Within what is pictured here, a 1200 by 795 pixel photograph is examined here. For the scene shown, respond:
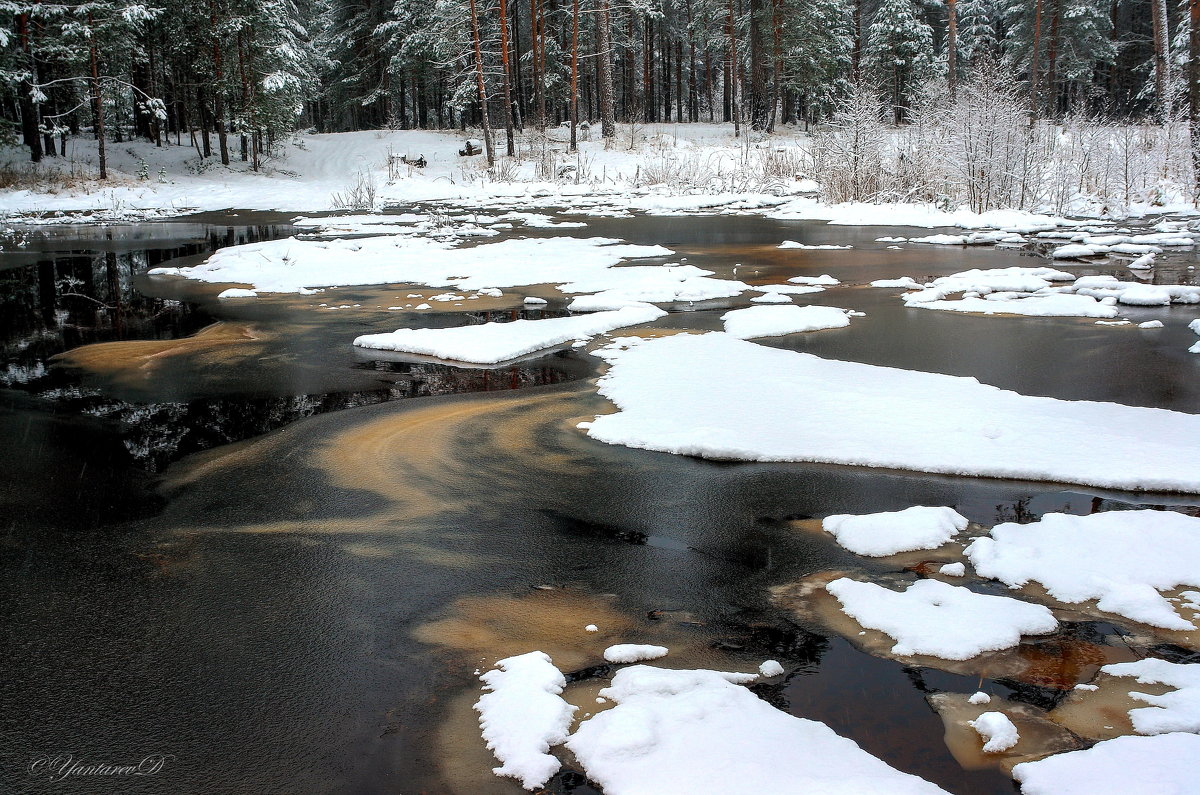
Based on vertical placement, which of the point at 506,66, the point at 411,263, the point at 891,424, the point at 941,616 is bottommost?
the point at 941,616

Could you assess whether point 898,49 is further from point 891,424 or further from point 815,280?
point 891,424

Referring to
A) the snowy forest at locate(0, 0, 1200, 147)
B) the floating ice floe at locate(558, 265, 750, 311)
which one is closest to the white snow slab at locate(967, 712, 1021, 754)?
the floating ice floe at locate(558, 265, 750, 311)

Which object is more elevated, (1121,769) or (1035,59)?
(1035,59)

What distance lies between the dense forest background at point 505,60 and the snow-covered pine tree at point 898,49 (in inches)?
4.0

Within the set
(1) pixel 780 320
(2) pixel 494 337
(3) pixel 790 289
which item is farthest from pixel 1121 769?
(3) pixel 790 289

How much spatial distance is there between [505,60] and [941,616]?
28.5 meters

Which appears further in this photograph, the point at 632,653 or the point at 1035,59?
the point at 1035,59

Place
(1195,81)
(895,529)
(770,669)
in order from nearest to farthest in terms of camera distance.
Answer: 1. (770,669)
2. (895,529)
3. (1195,81)

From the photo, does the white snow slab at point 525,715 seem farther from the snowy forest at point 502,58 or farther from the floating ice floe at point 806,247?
the snowy forest at point 502,58

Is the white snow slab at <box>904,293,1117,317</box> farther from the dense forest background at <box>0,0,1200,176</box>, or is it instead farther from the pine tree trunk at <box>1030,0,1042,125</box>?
the pine tree trunk at <box>1030,0,1042,125</box>

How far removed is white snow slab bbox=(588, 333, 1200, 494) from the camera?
4.81 meters

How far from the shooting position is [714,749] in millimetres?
2631

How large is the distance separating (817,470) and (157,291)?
388 inches

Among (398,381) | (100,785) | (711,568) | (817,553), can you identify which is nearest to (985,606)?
(817,553)
